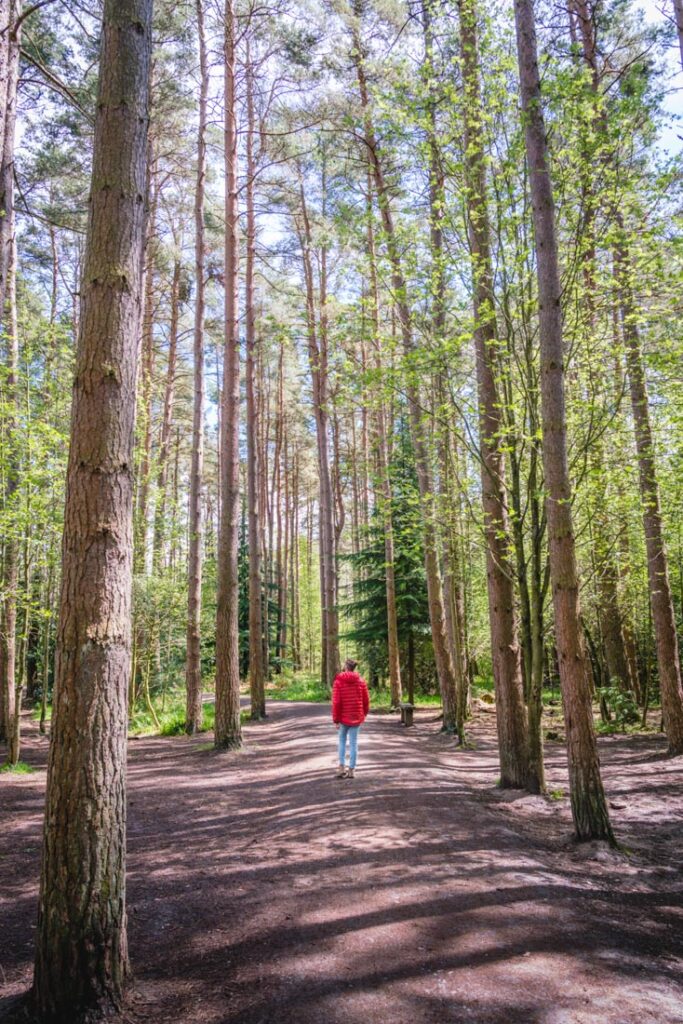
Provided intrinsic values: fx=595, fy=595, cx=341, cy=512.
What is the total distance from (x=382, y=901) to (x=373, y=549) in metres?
14.3

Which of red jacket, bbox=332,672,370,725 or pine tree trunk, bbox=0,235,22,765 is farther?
pine tree trunk, bbox=0,235,22,765

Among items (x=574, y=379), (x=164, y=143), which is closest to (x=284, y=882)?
(x=574, y=379)

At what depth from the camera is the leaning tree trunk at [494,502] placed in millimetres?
7258

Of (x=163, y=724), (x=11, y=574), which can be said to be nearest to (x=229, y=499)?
(x=11, y=574)

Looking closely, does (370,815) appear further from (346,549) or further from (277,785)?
(346,549)

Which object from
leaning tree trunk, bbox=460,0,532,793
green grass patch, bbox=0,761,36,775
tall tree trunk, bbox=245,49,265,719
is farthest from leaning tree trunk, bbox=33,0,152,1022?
tall tree trunk, bbox=245,49,265,719

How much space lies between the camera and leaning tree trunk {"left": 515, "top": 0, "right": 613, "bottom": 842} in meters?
5.70

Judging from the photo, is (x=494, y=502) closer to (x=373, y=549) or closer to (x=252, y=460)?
(x=252, y=460)

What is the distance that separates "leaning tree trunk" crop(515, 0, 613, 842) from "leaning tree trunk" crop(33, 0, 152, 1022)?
4.25 m

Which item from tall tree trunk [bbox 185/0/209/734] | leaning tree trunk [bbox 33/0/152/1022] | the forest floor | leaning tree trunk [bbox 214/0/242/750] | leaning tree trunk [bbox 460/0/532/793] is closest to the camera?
leaning tree trunk [bbox 33/0/152/1022]

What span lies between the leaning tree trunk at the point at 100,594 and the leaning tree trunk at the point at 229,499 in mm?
7112

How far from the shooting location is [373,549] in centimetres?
1819

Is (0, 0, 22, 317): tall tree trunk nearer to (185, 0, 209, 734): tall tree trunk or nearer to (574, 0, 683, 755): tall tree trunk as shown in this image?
(185, 0, 209, 734): tall tree trunk

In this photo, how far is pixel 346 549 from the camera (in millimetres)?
39031
